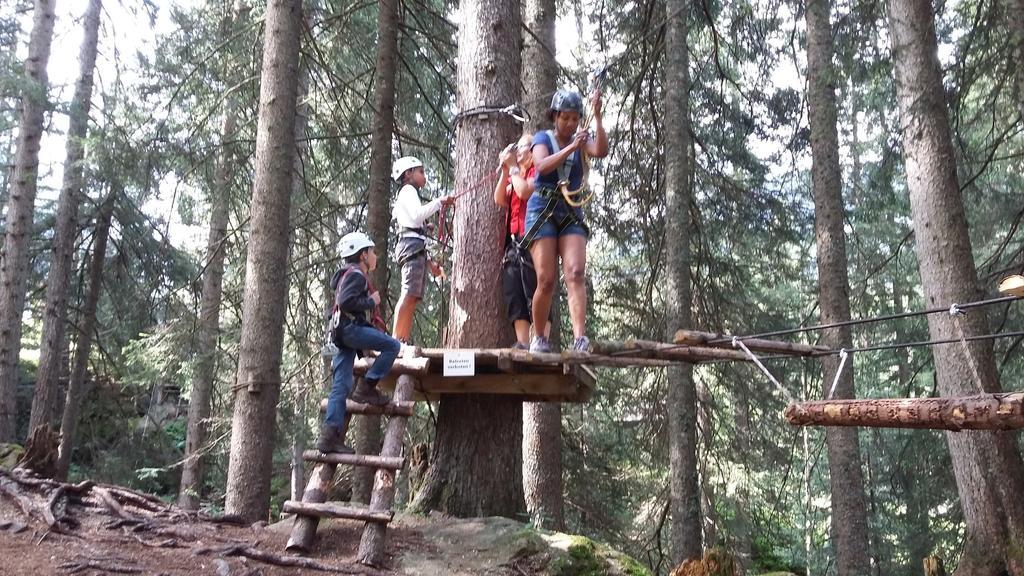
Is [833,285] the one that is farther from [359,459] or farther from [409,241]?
[359,459]

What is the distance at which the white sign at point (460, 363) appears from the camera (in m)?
4.63

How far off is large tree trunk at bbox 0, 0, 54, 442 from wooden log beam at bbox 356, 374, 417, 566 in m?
7.97

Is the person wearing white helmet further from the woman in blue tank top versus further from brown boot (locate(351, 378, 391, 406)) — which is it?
the woman in blue tank top

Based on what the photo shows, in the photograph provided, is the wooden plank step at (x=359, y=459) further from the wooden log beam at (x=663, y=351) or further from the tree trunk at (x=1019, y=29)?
the tree trunk at (x=1019, y=29)

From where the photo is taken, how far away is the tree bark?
964 cm

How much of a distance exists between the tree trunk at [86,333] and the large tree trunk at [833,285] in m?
10.7

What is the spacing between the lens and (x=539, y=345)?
15.6 feet

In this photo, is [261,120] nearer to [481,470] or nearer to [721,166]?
[481,470]

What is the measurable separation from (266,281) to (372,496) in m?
2.59

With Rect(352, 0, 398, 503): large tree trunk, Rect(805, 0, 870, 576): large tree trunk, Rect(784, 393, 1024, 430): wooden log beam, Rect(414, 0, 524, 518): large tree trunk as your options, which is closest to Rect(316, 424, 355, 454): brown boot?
Rect(414, 0, 524, 518): large tree trunk

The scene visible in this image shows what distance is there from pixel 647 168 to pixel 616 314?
2.53 meters

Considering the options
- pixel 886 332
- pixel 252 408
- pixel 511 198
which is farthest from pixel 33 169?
pixel 886 332

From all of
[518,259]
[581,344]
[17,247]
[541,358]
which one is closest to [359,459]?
[541,358]

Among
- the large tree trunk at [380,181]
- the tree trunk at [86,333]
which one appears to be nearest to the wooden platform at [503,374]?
the large tree trunk at [380,181]
